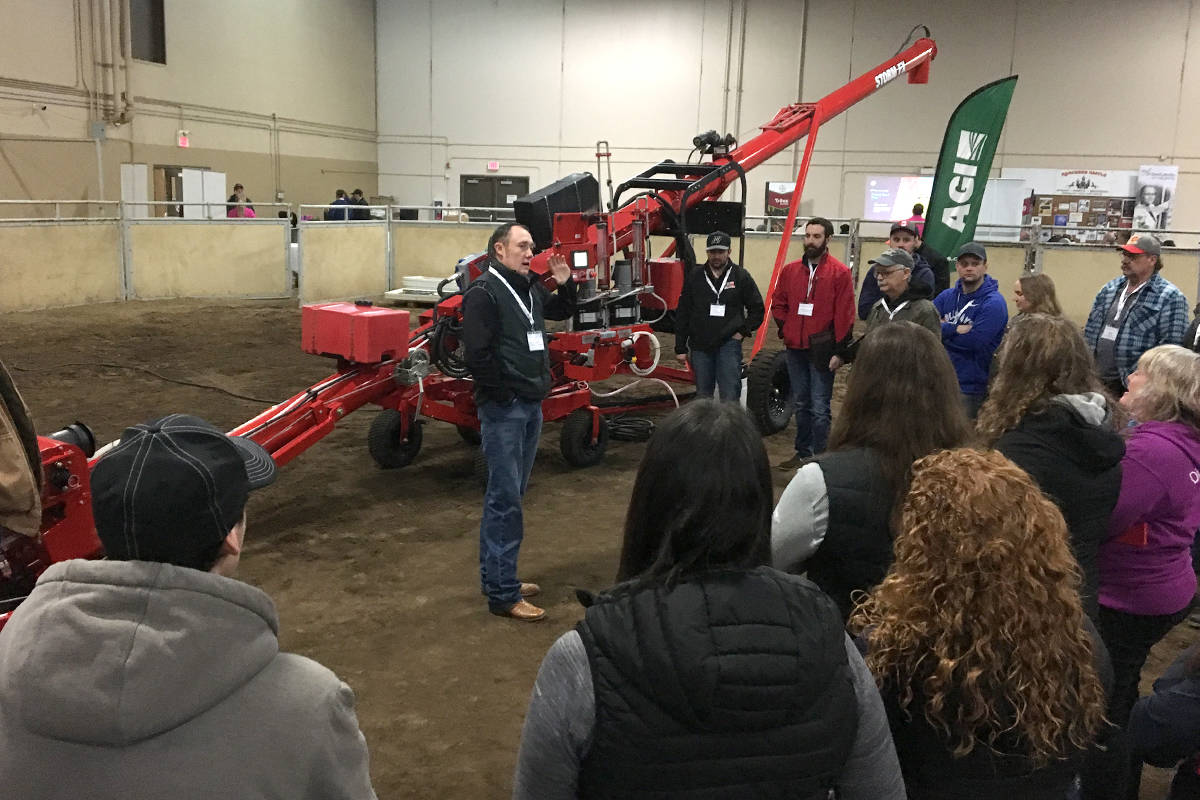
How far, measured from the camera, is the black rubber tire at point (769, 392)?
7.33 metres

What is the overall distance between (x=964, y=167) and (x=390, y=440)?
5.33 metres

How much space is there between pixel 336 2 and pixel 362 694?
63.7 feet

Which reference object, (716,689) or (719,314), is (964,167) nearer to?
(719,314)

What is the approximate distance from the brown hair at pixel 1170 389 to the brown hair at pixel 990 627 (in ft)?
4.26

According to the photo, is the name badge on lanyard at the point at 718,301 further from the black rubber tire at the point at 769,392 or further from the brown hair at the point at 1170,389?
the brown hair at the point at 1170,389

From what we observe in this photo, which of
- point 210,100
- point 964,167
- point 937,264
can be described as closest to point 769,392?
point 937,264

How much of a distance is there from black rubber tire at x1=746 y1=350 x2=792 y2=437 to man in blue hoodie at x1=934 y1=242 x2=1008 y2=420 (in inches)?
65.1

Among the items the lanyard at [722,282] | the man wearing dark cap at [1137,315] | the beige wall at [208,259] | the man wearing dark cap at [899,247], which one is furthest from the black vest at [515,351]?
the beige wall at [208,259]

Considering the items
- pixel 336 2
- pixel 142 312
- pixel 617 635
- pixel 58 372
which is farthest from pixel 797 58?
pixel 617 635

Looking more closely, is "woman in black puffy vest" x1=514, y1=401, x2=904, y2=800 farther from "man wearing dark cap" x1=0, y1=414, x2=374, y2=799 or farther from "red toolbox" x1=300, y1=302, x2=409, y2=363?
"red toolbox" x1=300, y1=302, x2=409, y2=363

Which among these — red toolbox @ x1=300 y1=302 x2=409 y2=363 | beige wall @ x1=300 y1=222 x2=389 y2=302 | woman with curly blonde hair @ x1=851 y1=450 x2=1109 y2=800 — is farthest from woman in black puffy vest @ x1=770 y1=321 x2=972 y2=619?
beige wall @ x1=300 y1=222 x2=389 y2=302

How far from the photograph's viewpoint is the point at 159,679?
1.16 metres

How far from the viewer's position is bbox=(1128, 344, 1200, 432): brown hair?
8.79 feet

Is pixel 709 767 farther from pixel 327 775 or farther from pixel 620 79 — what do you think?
pixel 620 79
